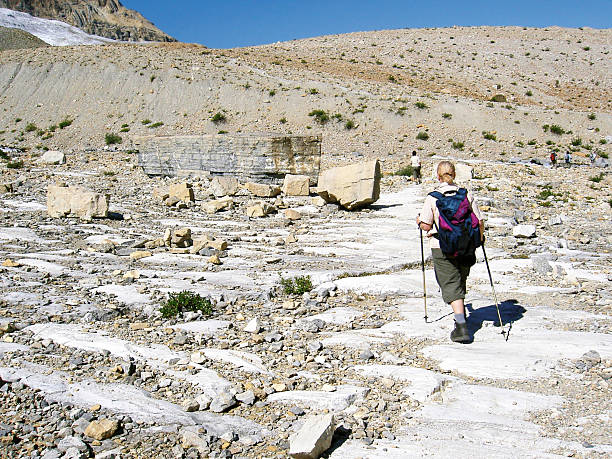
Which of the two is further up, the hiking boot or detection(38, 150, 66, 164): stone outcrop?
detection(38, 150, 66, 164): stone outcrop

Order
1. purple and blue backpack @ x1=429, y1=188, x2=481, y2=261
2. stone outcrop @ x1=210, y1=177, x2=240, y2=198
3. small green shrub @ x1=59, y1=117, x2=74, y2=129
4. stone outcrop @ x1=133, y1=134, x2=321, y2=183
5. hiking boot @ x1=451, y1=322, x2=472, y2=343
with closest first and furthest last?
purple and blue backpack @ x1=429, y1=188, x2=481, y2=261 < hiking boot @ x1=451, y1=322, x2=472, y2=343 < stone outcrop @ x1=210, y1=177, x2=240, y2=198 < stone outcrop @ x1=133, y1=134, x2=321, y2=183 < small green shrub @ x1=59, y1=117, x2=74, y2=129

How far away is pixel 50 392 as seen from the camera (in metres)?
4.11

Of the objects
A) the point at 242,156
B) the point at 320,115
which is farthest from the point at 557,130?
the point at 242,156

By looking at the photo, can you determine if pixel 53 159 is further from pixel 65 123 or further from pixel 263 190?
pixel 65 123

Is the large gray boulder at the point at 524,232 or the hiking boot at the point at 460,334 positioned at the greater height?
the large gray boulder at the point at 524,232

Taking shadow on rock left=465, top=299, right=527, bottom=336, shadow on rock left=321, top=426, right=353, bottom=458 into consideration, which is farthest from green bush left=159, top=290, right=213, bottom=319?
shadow on rock left=465, top=299, right=527, bottom=336

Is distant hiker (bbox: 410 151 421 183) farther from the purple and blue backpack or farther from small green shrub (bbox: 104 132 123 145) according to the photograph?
small green shrub (bbox: 104 132 123 145)

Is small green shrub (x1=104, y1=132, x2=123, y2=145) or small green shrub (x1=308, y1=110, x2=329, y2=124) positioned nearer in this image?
small green shrub (x1=104, y1=132, x2=123, y2=145)

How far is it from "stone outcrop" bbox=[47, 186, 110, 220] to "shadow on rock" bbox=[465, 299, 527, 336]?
8625 mm

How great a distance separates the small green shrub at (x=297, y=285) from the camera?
6.84m

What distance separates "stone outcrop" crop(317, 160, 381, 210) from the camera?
12766 mm

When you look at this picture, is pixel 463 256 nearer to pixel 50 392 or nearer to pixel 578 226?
pixel 50 392

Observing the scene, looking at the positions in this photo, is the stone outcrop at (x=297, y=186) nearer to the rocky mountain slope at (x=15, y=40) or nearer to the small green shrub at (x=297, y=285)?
the small green shrub at (x=297, y=285)

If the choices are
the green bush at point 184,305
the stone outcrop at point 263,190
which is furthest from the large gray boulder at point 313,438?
the stone outcrop at point 263,190
